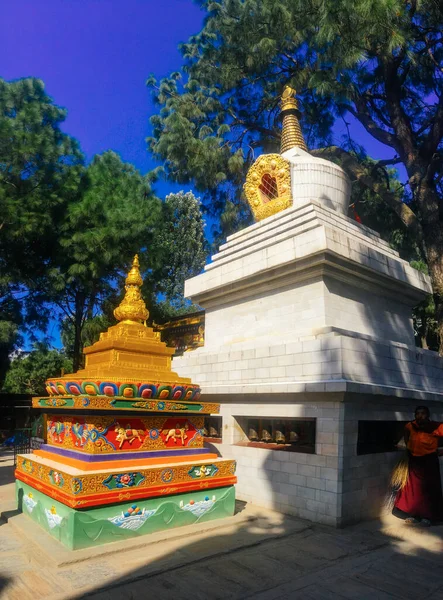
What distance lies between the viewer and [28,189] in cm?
1673

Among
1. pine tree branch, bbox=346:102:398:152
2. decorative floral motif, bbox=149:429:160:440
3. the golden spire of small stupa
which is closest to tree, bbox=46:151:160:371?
the golden spire of small stupa

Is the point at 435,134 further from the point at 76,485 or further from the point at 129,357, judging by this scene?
the point at 76,485

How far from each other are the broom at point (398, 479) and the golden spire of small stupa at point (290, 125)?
8.60m

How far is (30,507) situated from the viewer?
638cm

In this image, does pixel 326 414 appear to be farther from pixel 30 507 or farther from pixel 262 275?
pixel 30 507

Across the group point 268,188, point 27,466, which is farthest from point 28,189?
point 27,466

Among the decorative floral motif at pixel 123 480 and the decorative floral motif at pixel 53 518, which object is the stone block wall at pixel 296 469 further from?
the decorative floral motif at pixel 53 518

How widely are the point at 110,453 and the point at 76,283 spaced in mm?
14492

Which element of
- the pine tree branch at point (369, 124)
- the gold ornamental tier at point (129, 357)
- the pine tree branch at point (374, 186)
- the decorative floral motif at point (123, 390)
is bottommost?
the decorative floral motif at point (123, 390)

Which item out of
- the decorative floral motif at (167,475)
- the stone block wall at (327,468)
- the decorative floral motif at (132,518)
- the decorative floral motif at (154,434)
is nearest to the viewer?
the decorative floral motif at (132,518)

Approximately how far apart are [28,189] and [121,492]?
1431cm

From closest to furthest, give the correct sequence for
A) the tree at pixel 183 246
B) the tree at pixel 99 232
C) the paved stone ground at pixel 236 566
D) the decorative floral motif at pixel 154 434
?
the paved stone ground at pixel 236 566, the decorative floral motif at pixel 154 434, the tree at pixel 99 232, the tree at pixel 183 246

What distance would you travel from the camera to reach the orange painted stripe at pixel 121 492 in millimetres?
5117

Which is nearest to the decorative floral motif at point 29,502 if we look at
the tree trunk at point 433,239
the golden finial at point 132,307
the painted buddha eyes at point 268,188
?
the golden finial at point 132,307
